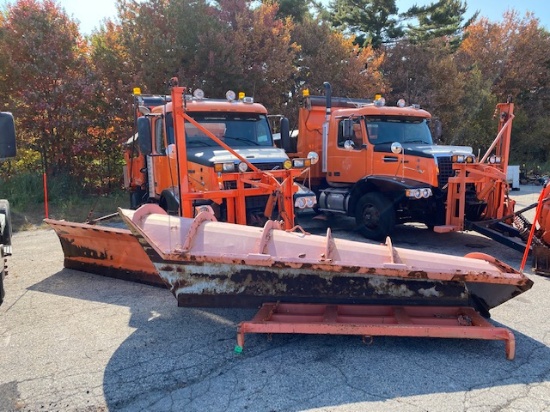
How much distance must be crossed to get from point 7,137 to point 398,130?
7.15 meters

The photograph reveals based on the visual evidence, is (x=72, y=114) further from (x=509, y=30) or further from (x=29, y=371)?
(x=509, y=30)

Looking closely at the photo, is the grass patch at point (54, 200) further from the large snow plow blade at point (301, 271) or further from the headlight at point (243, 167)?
the large snow plow blade at point (301, 271)

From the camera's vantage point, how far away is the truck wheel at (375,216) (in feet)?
27.7

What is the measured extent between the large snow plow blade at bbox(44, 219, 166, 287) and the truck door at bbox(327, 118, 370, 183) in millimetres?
4917

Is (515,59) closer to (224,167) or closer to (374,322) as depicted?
(224,167)

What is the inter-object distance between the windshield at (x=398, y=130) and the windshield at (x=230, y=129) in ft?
7.70

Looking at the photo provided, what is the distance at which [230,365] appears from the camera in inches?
146

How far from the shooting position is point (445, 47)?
23.8m

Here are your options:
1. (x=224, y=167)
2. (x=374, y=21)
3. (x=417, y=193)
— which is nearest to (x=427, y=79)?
(x=374, y=21)

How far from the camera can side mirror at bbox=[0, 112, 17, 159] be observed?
13.3 ft

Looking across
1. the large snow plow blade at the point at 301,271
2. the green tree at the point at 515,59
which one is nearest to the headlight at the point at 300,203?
the large snow plow blade at the point at 301,271

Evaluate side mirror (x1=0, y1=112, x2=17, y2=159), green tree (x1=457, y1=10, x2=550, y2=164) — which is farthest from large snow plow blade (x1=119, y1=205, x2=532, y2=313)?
green tree (x1=457, y1=10, x2=550, y2=164)

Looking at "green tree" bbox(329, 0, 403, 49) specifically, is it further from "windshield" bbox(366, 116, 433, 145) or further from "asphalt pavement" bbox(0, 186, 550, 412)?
"asphalt pavement" bbox(0, 186, 550, 412)

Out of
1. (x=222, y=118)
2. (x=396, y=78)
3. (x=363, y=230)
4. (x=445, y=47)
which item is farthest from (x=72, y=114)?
(x=445, y=47)
